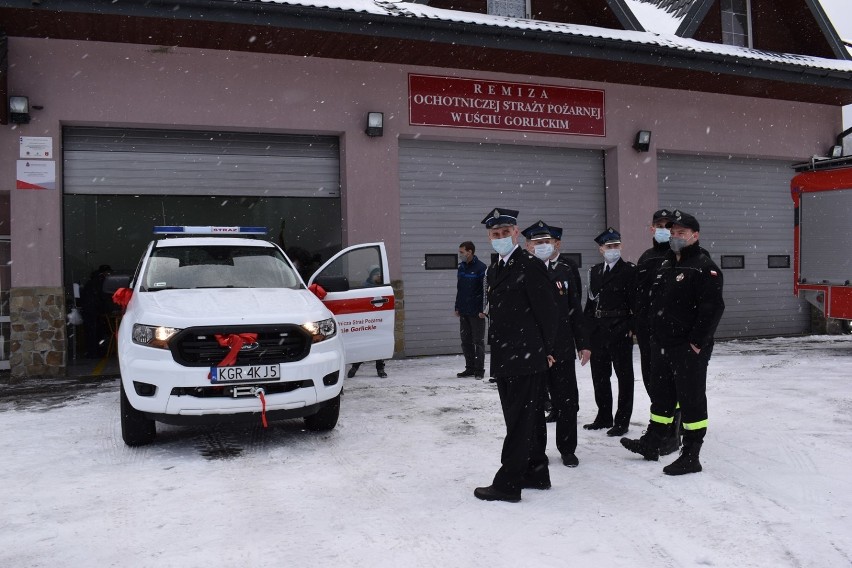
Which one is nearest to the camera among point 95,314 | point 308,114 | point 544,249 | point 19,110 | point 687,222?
point 687,222

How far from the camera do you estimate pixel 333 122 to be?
445 inches

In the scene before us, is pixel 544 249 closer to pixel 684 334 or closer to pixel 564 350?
pixel 564 350

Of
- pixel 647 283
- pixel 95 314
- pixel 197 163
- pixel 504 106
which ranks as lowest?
pixel 95 314

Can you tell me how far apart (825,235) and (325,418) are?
9.72 metres

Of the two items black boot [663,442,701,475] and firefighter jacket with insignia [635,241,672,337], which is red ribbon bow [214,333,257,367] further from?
black boot [663,442,701,475]

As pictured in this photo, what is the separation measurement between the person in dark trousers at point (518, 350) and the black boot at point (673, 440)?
1157mm

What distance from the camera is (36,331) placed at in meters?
9.98

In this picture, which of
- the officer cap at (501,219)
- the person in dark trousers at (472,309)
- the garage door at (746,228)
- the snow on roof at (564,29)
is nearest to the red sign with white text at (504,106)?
the snow on roof at (564,29)

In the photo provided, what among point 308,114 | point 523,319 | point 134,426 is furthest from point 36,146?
point 523,319

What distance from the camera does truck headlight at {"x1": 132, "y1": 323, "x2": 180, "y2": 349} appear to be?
5.26m

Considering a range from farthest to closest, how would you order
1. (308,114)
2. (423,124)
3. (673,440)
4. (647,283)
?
(423,124)
(308,114)
(647,283)
(673,440)

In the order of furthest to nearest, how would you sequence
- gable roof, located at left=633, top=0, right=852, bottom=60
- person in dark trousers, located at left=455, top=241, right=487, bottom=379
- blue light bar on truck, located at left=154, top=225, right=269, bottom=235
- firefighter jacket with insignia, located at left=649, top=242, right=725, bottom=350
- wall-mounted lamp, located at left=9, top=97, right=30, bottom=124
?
gable roof, located at left=633, top=0, right=852, bottom=60 < wall-mounted lamp, located at left=9, top=97, right=30, bottom=124 < person in dark trousers, located at left=455, top=241, right=487, bottom=379 < blue light bar on truck, located at left=154, top=225, right=269, bottom=235 < firefighter jacket with insignia, located at left=649, top=242, right=725, bottom=350

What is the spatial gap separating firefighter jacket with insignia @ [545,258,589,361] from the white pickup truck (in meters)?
1.85

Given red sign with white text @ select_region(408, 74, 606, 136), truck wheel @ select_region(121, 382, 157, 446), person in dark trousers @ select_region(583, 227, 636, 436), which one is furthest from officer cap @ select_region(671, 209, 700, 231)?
red sign with white text @ select_region(408, 74, 606, 136)
